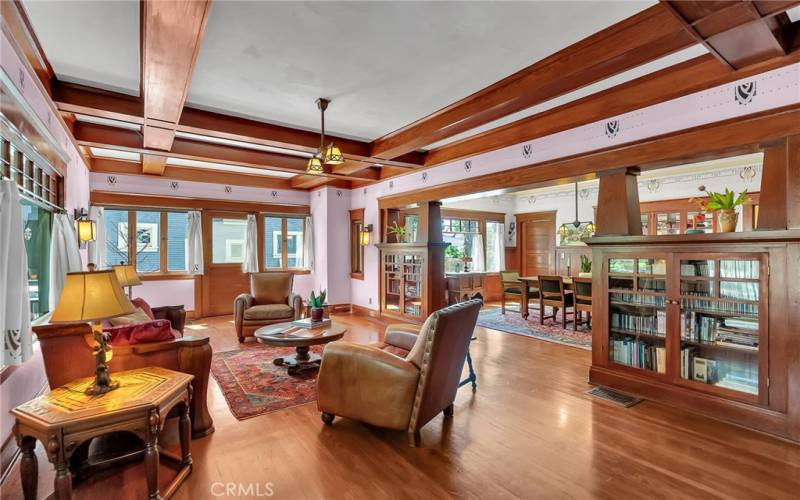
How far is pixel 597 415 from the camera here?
10.2 feet

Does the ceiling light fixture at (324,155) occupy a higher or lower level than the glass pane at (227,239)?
higher

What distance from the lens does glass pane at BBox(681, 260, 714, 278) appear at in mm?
3158

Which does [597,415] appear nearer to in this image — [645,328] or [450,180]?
[645,328]

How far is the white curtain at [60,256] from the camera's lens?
327cm

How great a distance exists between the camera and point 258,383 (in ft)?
12.5

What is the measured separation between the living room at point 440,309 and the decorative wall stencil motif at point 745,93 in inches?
0.6

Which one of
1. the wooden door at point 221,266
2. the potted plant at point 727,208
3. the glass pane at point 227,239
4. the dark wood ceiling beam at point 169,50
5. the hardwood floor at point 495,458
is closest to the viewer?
the dark wood ceiling beam at point 169,50

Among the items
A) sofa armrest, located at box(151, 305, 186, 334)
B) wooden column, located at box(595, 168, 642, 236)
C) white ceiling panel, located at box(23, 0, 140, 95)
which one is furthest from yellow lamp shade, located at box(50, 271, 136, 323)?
wooden column, located at box(595, 168, 642, 236)

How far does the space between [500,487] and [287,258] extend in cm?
696

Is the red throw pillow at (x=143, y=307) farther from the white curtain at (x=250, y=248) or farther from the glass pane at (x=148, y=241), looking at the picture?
the white curtain at (x=250, y=248)

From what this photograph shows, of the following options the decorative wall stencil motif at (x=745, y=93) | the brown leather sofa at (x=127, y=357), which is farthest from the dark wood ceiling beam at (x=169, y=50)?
the decorative wall stencil motif at (x=745, y=93)

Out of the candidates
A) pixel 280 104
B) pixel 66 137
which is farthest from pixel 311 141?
pixel 66 137

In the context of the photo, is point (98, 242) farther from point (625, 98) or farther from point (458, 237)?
point (625, 98)

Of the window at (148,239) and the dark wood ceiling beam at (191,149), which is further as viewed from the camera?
the window at (148,239)
